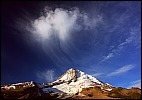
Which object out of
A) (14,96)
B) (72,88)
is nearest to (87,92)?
(72,88)

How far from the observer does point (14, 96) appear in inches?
2116

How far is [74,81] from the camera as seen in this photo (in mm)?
80000

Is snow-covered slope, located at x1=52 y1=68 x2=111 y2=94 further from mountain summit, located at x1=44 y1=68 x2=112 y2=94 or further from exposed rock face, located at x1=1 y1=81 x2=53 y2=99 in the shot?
exposed rock face, located at x1=1 y1=81 x2=53 y2=99

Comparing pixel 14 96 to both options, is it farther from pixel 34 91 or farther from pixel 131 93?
pixel 131 93

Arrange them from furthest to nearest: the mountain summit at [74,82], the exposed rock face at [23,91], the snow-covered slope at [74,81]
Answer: the snow-covered slope at [74,81]
the mountain summit at [74,82]
the exposed rock face at [23,91]

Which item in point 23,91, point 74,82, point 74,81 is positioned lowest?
point 23,91

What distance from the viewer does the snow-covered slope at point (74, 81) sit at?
244 ft

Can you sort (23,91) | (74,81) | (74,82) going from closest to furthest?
(23,91) → (74,82) → (74,81)

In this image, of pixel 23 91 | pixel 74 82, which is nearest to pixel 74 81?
pixel 74 82

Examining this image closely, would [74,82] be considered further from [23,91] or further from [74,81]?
[23,91]

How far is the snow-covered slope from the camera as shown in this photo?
244ft

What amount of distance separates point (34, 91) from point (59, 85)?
16.1 metres

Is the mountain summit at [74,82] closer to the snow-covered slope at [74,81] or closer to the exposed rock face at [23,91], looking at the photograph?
the snow-covered slope at [74,81]

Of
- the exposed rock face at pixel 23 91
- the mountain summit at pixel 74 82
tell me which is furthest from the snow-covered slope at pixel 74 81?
the exposed rock face at pixel 23 91
